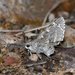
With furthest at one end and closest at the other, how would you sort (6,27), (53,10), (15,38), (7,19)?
(53,10)
(7,19)
(6,27)
(15,38)

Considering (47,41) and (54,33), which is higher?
(54,33)

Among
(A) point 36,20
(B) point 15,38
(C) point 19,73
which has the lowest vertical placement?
(C) point 19,73

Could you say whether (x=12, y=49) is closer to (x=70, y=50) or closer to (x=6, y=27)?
(x=6, y=27)

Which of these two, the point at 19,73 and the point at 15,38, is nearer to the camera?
the point at 19,73

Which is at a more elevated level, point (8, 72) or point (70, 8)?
point (70, 8)

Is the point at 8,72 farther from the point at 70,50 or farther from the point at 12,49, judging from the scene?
the point at 70,50

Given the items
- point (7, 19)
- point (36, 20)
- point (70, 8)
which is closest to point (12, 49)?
point (7, 19)

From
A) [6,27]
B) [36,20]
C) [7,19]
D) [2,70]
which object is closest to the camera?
[2,70]

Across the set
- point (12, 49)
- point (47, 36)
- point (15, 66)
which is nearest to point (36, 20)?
point (47, 36)

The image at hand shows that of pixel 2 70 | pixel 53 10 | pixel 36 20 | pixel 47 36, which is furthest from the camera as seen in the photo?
pixel 53 10
